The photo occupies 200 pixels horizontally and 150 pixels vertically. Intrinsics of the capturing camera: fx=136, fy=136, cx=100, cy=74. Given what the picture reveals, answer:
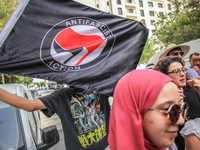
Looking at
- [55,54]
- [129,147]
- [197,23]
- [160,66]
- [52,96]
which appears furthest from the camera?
[197,23]

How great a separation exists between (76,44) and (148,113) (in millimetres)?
1268

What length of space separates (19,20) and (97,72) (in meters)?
1.02

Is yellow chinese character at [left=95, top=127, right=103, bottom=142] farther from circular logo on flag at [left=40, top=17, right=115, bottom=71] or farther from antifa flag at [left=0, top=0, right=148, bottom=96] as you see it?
circular logo on flag at [left=40, top=17, right=115, bottom=71]

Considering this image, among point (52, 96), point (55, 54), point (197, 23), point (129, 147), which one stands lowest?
point (129, 147)

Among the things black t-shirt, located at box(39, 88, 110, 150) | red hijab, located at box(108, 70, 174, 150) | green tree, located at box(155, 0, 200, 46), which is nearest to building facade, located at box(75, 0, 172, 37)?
green tree, located at box(155, 0, 200, 46)

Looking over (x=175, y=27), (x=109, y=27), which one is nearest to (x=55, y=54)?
(x=109, y=27)

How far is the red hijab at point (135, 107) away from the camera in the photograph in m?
0.80

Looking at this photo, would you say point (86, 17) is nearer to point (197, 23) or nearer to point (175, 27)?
point (197, 23)

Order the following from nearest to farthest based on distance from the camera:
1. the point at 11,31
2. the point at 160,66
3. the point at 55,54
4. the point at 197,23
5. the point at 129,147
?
the point at 129,147, the point at 11,31, the point at 55,54, the point at 160,66, the point at 197,23

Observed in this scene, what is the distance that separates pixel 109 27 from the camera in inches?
74.6

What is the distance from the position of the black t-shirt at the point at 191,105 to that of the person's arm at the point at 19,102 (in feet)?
5.85

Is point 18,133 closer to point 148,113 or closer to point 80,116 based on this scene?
point 80,116

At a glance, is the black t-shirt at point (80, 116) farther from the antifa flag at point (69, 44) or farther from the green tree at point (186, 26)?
the green tree at point (186, 26)

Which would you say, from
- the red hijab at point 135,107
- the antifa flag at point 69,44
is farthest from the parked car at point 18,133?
the red hijab at point 135,107
